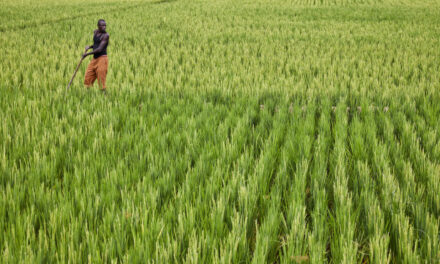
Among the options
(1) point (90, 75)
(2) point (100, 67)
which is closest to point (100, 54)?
(2) point (100, 67)

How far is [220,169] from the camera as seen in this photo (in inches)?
65.9

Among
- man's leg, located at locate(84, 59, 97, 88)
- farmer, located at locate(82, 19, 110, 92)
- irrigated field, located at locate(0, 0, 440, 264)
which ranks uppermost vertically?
farmer, located at locate(82, 19, 110, 92)

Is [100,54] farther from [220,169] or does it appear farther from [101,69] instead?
[220,169]

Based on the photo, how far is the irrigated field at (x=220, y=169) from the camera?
1.10 meters

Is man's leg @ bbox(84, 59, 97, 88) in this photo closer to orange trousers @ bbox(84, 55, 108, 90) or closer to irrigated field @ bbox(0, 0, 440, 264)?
orange trousers @ bbox(84, 55, 108, 90)

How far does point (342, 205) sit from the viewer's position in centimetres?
131

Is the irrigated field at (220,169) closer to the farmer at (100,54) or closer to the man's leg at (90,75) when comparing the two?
the farmer at (100,54)

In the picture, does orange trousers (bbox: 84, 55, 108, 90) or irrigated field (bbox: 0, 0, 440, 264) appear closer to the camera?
irrigated field (bbox: 0, 0, 440, 264)

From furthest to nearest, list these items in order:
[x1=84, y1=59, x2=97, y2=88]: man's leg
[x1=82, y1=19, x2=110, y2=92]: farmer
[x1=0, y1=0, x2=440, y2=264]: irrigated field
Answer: [x1=84, y1=59, x2=97, y2=88]: man's leg < [x1=82, y1=19, x2=110, y2=92]: farmer < [x1=0, y1=0, x2=440, y2=264]: irrigated field

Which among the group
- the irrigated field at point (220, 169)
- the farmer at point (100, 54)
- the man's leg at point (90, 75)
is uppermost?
the farmer at point (100, 54)

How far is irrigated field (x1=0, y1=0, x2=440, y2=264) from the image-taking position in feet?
3.62

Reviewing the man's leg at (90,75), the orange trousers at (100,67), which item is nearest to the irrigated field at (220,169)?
the orange trousers at (100,67)

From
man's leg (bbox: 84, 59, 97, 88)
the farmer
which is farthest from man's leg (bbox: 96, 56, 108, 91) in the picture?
man's leg (bbox: 84, 59, 97, 88)

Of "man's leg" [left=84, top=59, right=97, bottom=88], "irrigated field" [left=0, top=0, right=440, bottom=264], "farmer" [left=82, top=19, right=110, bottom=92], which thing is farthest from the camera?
"man's leg" [left=84, top=59, right=97, bottom=88]
